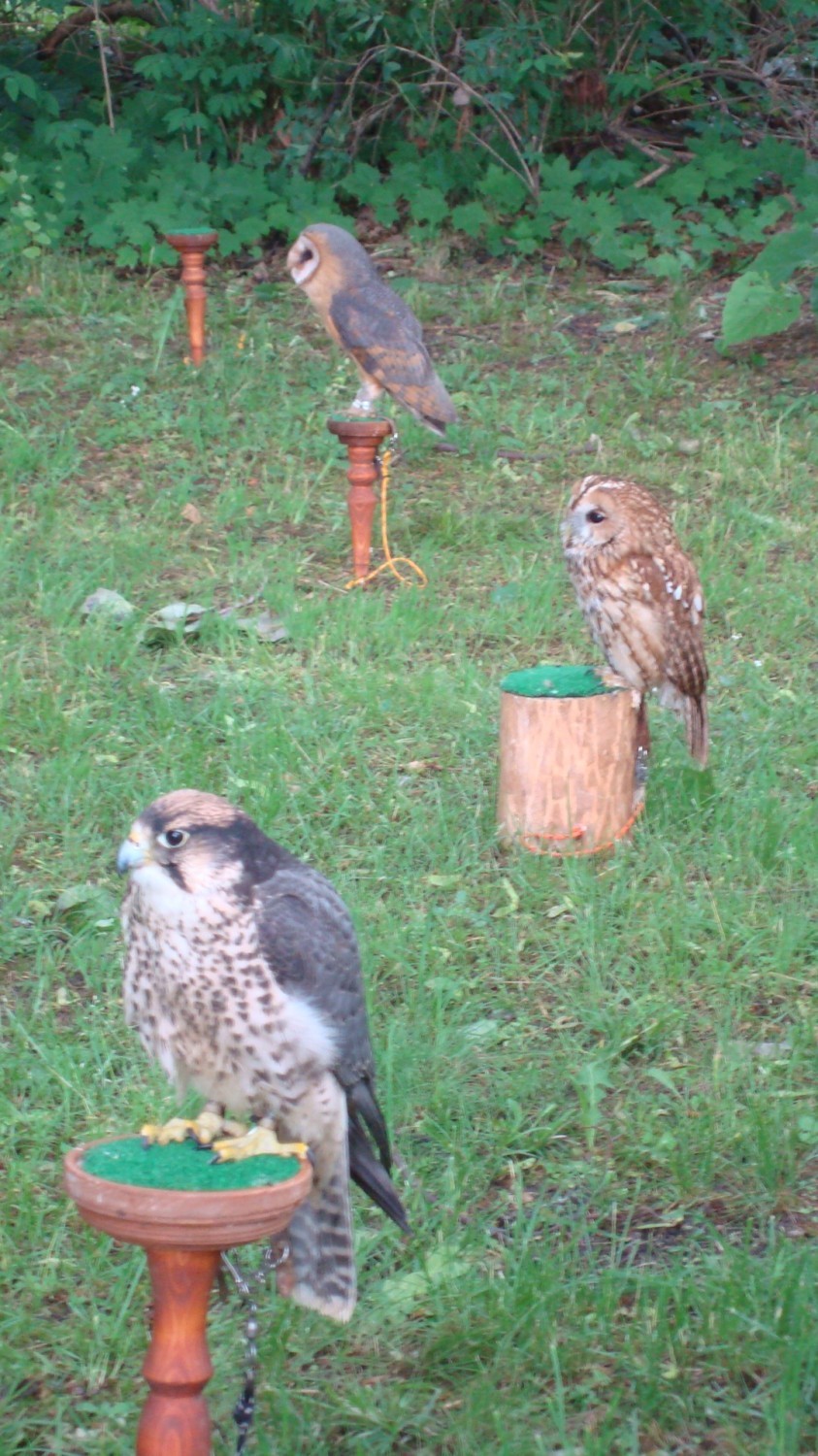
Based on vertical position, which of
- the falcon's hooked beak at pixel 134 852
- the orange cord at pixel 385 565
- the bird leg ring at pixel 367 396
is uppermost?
the falcon's hooked beak at pixel 134 852

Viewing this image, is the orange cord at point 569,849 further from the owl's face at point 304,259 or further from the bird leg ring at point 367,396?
the owl's face at point 304,259

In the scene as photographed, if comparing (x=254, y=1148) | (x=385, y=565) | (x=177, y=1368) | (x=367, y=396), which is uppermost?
(x=254, y=1148)

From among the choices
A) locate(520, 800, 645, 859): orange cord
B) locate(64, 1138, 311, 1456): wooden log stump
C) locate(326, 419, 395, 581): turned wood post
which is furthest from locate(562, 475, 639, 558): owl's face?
locate(64, 1138, 311, 1456): wooden log stump

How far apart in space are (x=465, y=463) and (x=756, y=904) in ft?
13.0

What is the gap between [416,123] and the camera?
10.1 m

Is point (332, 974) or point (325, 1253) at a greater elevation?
point (332, 974)

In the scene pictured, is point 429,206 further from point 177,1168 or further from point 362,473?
point 177,1168

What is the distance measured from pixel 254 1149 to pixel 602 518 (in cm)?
282

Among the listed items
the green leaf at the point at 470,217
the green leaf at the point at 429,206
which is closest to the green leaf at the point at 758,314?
the green leaf at the point at 470,217

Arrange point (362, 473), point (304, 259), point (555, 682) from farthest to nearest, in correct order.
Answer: point (304, 259) → point (362, 473) → point (555, 682)

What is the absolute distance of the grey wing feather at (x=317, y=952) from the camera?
261cm

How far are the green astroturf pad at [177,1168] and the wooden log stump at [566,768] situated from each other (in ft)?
7.43

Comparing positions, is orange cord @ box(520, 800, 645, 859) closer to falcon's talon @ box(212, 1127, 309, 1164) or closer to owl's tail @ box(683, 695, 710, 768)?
owl's tail @ box(683, 695, 710, 768)

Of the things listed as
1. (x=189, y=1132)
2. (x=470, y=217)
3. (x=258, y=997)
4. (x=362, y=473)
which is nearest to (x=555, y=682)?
(x=362, y=473)
